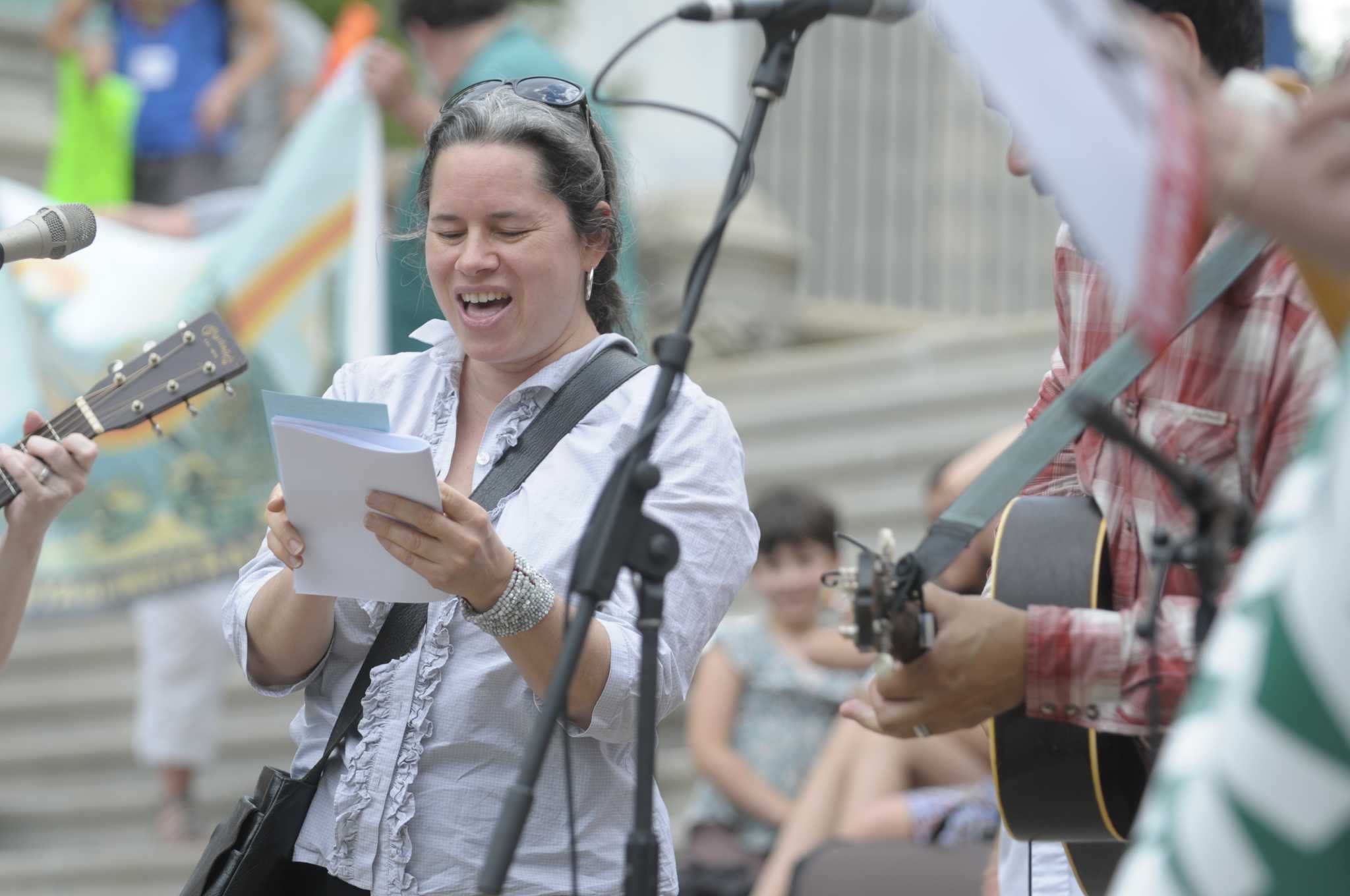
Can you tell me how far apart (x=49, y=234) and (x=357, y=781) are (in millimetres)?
999

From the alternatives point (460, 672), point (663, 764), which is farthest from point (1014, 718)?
point (663, 764)

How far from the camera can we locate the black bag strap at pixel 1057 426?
6.66ft

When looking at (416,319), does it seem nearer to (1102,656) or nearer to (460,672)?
(460,672)

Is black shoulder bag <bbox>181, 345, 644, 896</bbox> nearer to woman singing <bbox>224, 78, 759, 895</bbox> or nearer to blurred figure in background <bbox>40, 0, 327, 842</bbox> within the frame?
woman singing <bbox>224, 78, 759, 895</bbox>

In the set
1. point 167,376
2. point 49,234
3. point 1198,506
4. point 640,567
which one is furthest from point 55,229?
point 1198,506

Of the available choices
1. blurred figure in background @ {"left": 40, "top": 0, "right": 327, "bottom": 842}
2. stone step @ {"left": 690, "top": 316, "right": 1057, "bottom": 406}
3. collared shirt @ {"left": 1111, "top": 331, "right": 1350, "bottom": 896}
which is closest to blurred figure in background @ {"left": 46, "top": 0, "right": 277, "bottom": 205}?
blurred figure in background @ {"left": 40, "top": 0, "right": 327, "bottom": 842}

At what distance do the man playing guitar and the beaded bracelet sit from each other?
0.43m

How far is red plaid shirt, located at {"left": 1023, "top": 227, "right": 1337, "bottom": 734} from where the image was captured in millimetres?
1946

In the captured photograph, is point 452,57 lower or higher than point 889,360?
higher

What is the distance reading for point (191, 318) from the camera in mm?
5523

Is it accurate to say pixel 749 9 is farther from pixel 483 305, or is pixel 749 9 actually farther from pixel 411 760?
pixel 411 760

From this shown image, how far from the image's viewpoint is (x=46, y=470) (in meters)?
2.83

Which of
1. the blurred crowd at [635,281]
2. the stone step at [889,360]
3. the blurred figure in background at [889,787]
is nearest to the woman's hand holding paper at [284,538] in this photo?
the blurred crowd at [635,281]

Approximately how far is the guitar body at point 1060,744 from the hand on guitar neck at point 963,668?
0.18m
